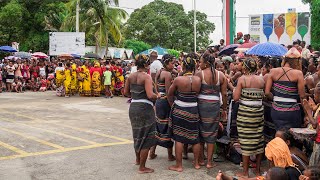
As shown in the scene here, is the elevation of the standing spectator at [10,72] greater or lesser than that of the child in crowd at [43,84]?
greater

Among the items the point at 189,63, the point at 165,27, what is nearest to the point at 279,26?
the point at 165,27

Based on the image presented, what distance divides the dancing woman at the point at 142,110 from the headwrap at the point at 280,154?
1.89m

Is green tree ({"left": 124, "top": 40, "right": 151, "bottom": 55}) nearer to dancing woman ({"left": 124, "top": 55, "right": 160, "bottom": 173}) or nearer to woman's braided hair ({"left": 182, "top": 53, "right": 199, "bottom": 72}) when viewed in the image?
woman's braided hair ({"left": 182, "top": 53, "right": 199, "bottom": 72})

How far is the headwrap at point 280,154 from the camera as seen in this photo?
4.82m

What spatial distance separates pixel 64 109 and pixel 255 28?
69.2ft

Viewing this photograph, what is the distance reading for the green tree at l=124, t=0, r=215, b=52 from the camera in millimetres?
51938

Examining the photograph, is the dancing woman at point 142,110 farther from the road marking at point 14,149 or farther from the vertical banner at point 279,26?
the vertical banner at point 279,26

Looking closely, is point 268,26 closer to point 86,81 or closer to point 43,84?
point 43,84

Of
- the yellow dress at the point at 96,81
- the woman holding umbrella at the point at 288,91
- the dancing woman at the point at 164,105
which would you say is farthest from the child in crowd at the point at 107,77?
the woman holding umbrella at the point at 288,91

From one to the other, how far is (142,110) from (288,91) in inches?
81.7

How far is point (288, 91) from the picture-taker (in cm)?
598

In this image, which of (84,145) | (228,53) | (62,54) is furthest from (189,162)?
(62,54)

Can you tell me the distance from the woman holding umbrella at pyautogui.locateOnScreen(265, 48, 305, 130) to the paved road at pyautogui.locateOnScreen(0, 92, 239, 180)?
1.24 m

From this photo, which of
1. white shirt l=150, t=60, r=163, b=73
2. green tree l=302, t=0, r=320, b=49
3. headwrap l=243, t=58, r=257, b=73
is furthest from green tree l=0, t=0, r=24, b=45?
headwrap l=243, t=58, r=257, b=73
